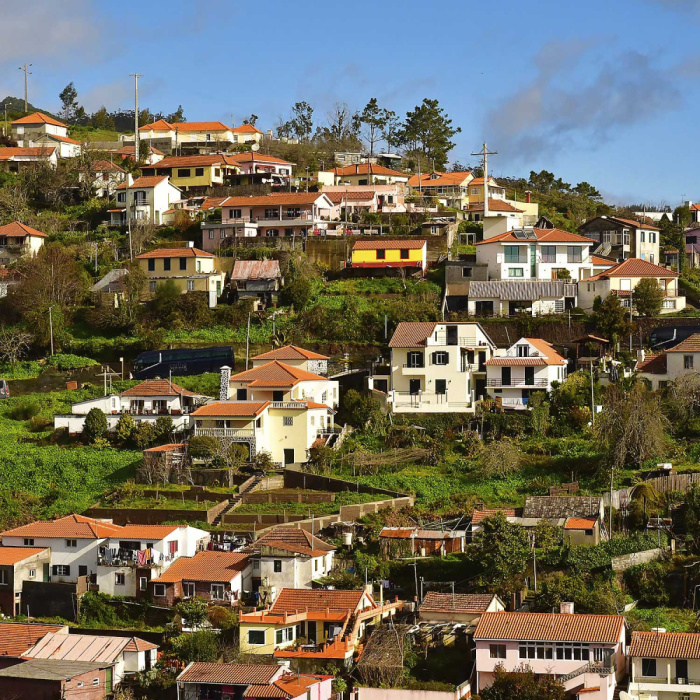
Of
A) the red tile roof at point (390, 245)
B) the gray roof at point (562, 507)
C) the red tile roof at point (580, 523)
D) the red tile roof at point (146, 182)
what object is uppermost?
the red tile roof at point (146, 182)

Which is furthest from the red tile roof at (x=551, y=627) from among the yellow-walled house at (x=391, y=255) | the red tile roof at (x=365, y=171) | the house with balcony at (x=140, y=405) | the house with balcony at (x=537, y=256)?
the red tile roof at (x=365, y=171)

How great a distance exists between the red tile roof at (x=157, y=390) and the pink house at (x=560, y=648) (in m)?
20.1

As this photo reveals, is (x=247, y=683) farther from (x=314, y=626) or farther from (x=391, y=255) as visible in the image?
(x=391, y=255)

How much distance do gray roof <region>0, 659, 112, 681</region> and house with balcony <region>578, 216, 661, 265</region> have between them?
128 ft

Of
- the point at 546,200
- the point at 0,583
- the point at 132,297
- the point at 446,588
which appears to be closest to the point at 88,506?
the point at 0,583

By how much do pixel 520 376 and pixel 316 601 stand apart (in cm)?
1707

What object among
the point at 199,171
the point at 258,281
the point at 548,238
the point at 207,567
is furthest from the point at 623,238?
the point at 207,567

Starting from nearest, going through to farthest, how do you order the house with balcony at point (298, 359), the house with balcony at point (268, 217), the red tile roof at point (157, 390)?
the red tile roof at point (157, 390) < the house with balcony at point (298, 359) < the house with balcony at point (268, 217)

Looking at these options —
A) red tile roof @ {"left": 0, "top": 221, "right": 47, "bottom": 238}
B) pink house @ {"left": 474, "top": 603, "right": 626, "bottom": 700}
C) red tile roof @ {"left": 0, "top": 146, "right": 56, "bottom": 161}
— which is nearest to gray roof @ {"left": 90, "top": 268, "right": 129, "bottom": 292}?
red tile roof @ {"left": 0, "top": 221, "right": 47, "bottom": 238}

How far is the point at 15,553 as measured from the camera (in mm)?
44562

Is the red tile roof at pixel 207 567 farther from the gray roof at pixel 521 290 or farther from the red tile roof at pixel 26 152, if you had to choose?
the red tile roof at pixel 26 152

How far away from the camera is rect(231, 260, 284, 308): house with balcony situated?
65.8m

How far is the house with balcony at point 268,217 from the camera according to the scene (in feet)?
236

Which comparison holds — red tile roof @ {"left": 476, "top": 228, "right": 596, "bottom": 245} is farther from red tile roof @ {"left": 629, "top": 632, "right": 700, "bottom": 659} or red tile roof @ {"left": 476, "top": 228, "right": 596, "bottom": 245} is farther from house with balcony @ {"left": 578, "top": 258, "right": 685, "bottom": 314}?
red tile roof @ {"left": 629, "top": 632, "right": 700, "bottom": 659}
